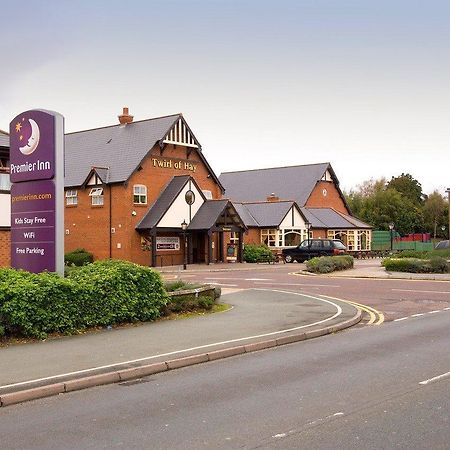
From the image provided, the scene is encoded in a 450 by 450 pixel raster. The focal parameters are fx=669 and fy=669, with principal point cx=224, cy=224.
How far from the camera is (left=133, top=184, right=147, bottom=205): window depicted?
A: 48.0 meters

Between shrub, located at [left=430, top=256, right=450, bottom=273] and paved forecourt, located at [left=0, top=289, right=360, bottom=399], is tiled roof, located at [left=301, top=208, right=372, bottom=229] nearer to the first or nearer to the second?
shrub, located at [left=430, top=256, right=450, bottom=273]

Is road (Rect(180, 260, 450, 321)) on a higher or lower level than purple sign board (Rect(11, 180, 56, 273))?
lower

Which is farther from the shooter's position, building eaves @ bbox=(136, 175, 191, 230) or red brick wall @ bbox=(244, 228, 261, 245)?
red brick wall @ bbox=(244, 228, 261, 245)

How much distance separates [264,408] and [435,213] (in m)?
94.9

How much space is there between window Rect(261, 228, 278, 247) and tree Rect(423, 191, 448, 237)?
44578 mm

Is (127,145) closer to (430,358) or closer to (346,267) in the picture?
(346,267)

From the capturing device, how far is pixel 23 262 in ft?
52.1

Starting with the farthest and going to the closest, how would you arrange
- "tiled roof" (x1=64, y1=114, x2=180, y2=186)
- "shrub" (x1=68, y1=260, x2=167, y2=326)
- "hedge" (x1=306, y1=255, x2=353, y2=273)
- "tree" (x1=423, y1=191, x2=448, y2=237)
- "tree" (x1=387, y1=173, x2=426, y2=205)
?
"tree" (x1=387, y1=173, x2=426, y2=205) → "tree" (x1=423, y1=191, x2=448, y2=237) → "tiled roof" (x1=64, y1=114, x2=180, y2=186) → "hedge" (x1=306, y1=255, x2=353, y2=273) → "shrub" (x1=68, y1=260, x2=167, y2=326)

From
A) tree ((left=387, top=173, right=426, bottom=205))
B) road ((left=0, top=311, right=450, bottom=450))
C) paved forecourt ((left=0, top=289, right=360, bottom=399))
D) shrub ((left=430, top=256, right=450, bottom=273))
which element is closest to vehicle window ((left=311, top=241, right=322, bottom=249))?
shrub ((left=430, top=256, right=450, bottom=273))

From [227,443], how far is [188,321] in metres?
9.06

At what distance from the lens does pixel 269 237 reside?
5972 centimetres

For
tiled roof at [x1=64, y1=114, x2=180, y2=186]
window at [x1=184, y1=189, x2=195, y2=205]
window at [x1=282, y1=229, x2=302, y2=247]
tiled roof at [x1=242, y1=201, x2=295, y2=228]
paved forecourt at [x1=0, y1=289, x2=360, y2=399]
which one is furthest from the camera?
window at [x1=282, y1=229, x2=302, y2=247]

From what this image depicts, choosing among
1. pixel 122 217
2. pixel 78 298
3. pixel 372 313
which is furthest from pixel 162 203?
A: pixel 78 298

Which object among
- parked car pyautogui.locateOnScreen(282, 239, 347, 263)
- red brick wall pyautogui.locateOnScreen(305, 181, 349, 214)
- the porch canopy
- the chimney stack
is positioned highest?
the chimney stack
